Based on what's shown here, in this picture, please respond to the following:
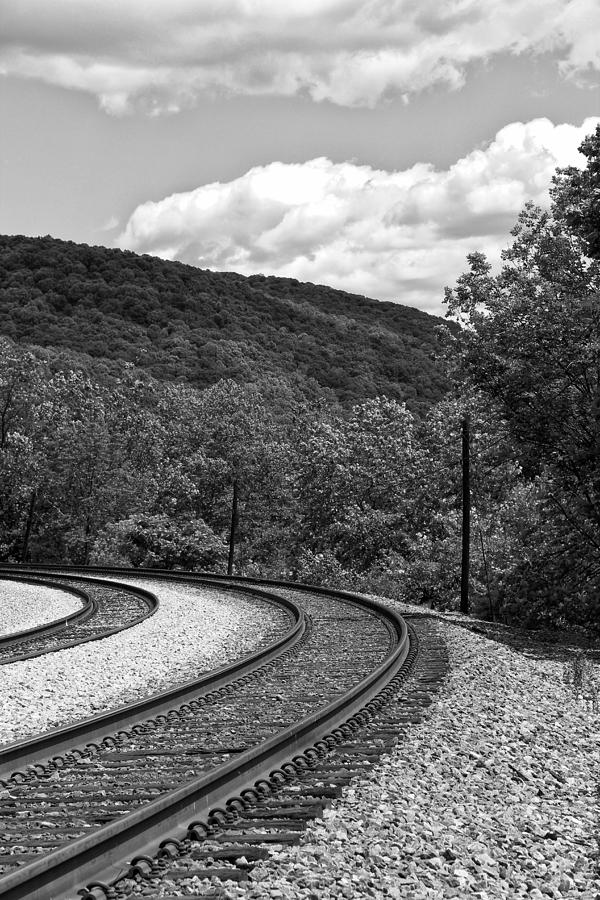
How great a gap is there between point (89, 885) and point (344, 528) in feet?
126

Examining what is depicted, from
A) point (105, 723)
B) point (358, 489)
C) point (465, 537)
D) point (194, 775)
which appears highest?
point (358, 489)

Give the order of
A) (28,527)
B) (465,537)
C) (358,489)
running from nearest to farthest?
(465,537), (358,489), (28,527)

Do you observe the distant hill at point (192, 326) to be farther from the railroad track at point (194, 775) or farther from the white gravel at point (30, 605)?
the railroad track at point (194, 775)

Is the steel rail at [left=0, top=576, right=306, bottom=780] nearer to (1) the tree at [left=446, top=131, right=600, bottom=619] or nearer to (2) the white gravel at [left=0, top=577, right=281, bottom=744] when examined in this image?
(2) the white gravel at [left=0, top=577, right=281, bottom=744]

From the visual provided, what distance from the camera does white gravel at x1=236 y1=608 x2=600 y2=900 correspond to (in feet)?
16.0

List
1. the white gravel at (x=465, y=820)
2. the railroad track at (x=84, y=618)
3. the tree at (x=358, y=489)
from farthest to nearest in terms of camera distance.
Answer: the tree at (x=358, y=489), the railroad track at (x=84, y=618), the white gravel at (x=465, y=820)

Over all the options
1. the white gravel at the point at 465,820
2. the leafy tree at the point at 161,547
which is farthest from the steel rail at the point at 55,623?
the leafy tree at the point at 161,547

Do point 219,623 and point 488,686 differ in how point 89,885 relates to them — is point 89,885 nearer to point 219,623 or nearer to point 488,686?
point 488,686

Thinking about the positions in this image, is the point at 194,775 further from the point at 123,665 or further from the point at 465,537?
the point at 465,537

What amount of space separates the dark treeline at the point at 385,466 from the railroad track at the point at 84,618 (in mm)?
9300

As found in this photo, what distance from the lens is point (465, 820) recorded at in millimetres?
5938

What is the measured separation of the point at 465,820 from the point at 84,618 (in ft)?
48.9

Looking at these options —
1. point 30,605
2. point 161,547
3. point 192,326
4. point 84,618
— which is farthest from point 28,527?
point 192,326

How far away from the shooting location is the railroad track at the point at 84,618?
1527cm
